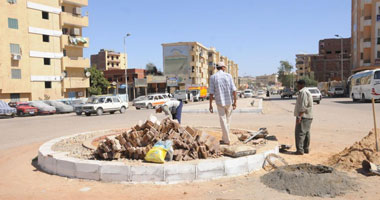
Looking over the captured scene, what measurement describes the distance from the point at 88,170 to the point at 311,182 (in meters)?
3.67

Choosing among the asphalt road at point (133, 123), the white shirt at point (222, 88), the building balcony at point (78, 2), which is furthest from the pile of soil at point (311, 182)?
the building balcony at point (78, 2)

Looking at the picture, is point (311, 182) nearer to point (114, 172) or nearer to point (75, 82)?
point (114, 172)

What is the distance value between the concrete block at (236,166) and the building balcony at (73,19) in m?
43.4

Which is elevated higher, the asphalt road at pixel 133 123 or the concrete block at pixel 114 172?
the concrete block at pixel 114 172

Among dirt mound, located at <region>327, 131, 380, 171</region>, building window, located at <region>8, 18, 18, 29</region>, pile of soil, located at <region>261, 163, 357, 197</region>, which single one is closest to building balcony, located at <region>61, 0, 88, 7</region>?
building window, located at <region>8, 18, 18, 29</region>

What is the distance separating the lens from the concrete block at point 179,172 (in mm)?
4910

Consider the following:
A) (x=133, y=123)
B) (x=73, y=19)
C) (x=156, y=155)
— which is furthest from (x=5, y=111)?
(x=156, y=155)

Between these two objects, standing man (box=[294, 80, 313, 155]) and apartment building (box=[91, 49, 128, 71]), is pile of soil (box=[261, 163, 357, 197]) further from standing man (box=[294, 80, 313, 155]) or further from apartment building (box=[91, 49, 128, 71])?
apartment building (box=[91, 49, 128, 71])

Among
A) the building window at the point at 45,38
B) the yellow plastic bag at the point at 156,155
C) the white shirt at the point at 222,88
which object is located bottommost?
the yellow plastic bag at the point at 156,155

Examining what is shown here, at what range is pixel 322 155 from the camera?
6.55 m

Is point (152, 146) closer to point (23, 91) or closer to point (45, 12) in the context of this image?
point (23, 91)

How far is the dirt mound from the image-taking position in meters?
5.42

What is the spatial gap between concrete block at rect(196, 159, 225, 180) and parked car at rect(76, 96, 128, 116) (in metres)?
19.6

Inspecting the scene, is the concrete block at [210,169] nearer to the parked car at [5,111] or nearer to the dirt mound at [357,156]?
the dirt mound at [357,156]
